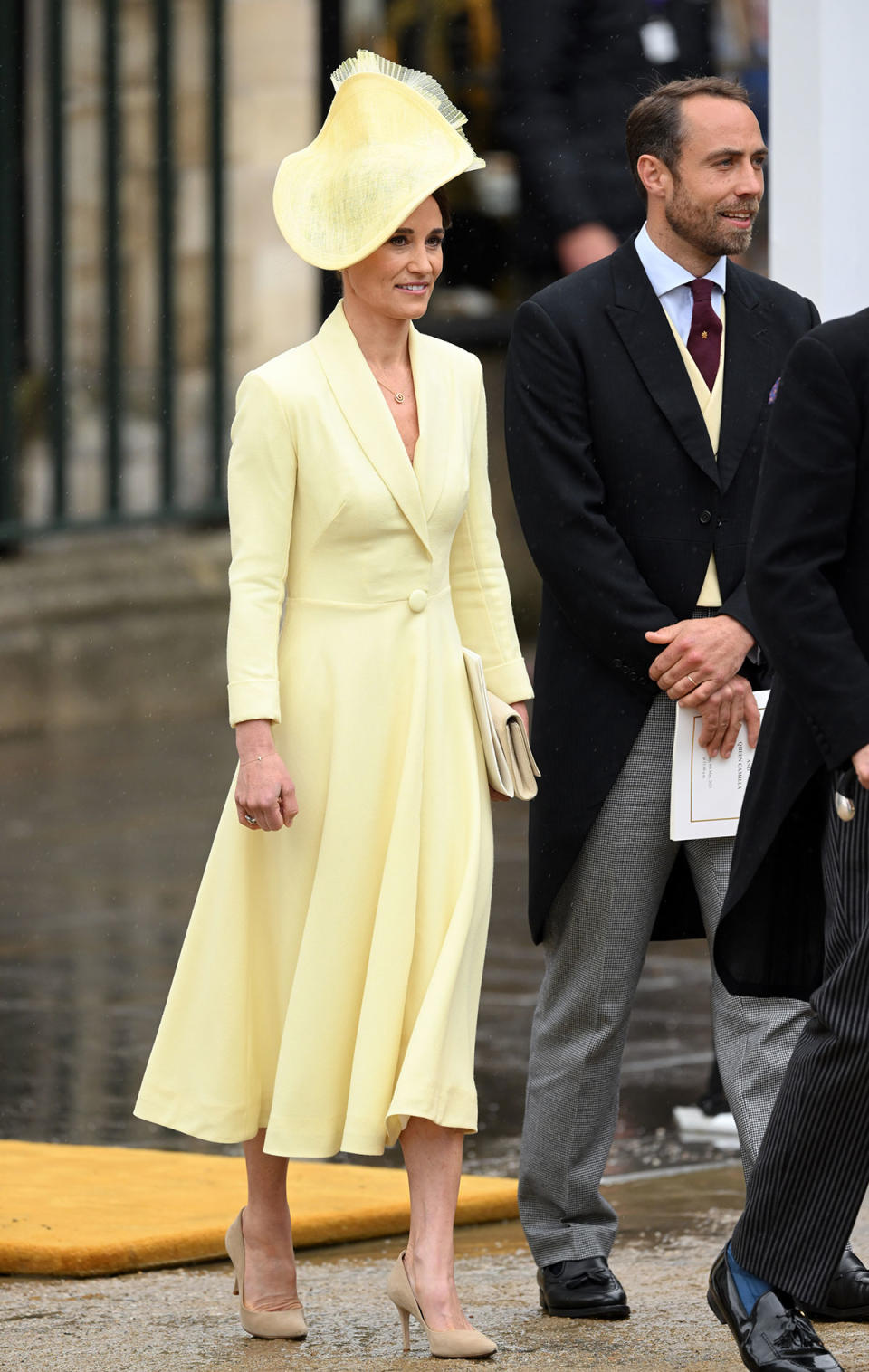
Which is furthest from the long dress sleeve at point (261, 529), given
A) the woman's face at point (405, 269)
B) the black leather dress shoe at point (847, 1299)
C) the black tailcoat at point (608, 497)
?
the black leather dress shoe at point (847, 1299)

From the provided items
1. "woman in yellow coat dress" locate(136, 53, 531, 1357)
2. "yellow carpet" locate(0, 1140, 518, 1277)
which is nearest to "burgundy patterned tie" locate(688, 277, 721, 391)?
"woman in yellow coat dress" locate(136, 53, 531, 1357)

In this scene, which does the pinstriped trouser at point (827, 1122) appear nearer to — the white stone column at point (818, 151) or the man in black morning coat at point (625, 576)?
the man in black morning coat at point (625, 576)

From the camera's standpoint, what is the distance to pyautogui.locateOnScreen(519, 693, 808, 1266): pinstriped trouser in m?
4.59

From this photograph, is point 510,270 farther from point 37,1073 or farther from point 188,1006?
point 188,1006

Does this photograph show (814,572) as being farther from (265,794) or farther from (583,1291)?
(583,1291)

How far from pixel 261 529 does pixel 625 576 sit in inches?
24.9

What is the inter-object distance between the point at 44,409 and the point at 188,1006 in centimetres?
935

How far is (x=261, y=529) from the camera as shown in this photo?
14.2 ft

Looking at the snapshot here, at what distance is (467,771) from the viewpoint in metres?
4.40

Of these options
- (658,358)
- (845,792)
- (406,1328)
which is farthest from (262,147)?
(845,792)

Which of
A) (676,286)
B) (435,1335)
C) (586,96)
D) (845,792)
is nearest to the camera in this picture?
(845,792)

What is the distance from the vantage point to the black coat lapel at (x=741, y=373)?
460 cm

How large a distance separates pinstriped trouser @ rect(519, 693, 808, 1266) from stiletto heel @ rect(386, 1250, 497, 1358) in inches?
15.8

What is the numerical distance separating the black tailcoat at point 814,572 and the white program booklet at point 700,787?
57 centimetres
